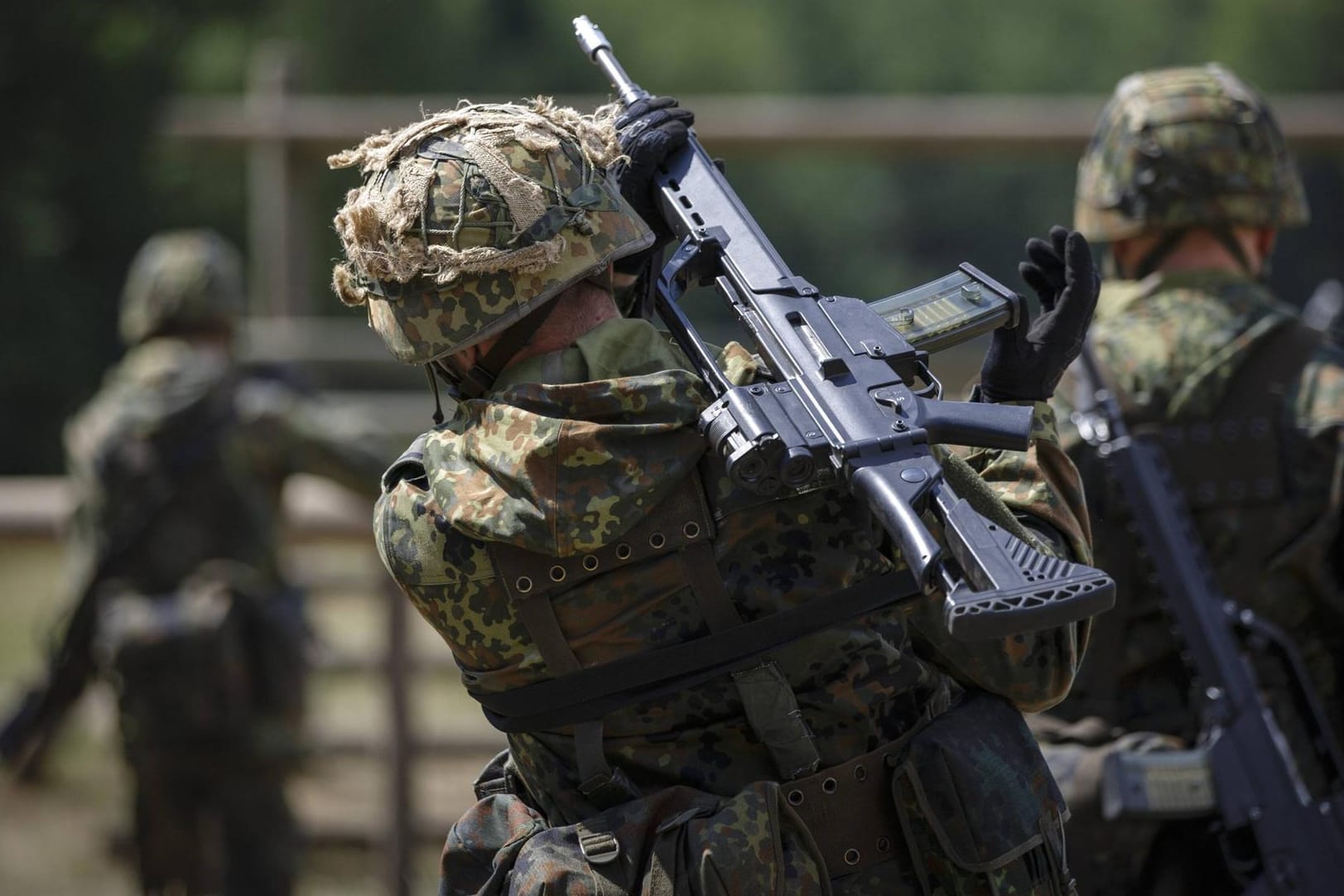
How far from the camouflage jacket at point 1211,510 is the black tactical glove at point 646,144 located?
3.66 feet

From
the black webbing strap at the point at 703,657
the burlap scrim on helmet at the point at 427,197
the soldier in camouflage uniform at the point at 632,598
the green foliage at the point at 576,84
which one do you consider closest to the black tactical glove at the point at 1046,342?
the soldier in camouflage uniform at the point at 632,598

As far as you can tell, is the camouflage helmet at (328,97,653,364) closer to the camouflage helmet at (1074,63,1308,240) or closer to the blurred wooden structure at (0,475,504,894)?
the camouflage helmet at (1074,63,1308,240)

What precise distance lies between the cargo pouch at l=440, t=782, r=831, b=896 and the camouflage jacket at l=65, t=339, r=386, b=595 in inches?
131

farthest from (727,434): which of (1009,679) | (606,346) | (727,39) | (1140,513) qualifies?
(727,39)

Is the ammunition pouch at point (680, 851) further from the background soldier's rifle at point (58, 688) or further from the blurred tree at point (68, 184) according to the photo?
the blurred tree at point (68, 184)

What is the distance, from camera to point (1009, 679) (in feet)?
7.79

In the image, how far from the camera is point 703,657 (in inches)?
88.3

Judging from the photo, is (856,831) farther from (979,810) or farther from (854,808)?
(979,810)

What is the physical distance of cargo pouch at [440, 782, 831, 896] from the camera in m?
2.18

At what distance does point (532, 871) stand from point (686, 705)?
303 mm

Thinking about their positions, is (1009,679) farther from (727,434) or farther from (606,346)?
(606,346)

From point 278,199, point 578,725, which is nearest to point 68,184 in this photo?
point 278,199

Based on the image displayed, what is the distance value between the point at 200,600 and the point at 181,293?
1060 mm

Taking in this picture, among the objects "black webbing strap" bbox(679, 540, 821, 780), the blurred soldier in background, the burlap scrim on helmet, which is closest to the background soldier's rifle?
the blurred soldier in background
